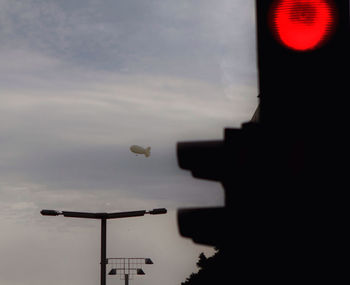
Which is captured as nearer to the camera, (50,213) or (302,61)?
(302,61)

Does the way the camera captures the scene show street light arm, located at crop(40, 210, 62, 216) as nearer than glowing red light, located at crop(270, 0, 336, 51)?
No

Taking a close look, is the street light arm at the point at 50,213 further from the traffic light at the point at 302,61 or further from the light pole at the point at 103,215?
the traffic light at the point at 302,61

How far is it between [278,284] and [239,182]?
0.44 meters

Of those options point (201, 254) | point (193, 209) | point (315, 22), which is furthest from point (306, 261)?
point (201, 254)

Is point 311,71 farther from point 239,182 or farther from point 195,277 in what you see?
point 195,277

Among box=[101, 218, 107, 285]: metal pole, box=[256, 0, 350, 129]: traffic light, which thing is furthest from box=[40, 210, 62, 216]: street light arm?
box=[256, 0, 350, 129]: traffic light

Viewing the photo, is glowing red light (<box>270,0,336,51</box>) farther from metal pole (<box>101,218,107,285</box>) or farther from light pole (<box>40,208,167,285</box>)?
metal pole (<box>101,218,107,285</box>)

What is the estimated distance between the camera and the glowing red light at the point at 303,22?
3668mm

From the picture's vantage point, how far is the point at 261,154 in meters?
3.57

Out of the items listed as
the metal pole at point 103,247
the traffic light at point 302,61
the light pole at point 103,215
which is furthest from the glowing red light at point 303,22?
the metal pole at point 103,247

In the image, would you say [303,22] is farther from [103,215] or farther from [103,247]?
[103,247]

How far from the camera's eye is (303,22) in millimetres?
3666

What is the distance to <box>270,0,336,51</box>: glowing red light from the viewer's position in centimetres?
367

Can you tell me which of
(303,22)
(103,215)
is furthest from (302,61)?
(103,215)
